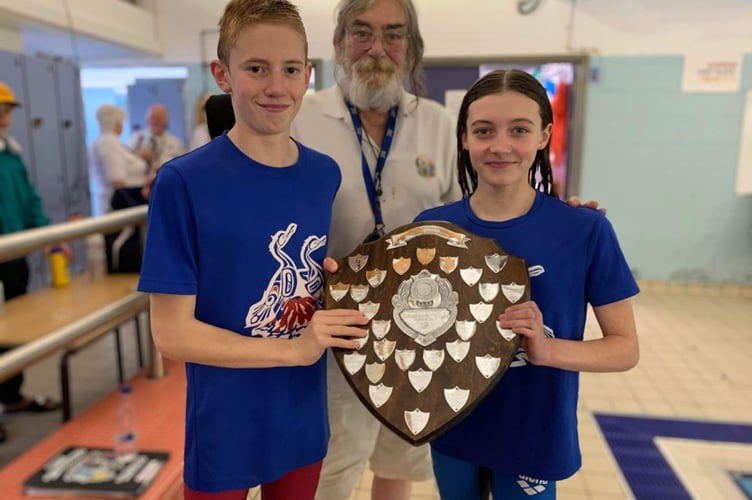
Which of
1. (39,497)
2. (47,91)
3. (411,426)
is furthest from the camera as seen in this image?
(47,91)

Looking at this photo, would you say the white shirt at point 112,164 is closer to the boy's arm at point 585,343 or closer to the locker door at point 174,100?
the locker door at point 174,100

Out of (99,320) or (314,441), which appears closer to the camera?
(314,441)

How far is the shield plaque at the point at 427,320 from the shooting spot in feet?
3.30

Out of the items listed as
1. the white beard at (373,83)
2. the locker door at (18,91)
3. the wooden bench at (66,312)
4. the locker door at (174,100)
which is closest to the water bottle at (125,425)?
the wooden bench at (66,312)

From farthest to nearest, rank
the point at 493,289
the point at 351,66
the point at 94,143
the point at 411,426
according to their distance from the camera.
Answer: the point at 94,143, the point at 351,66, the point at 493,289, the point at 411,426

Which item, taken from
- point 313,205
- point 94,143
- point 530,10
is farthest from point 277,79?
point 530,10

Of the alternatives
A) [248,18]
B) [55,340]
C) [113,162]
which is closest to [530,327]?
[248,18]

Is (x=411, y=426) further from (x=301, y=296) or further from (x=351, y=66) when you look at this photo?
(x=351, y=66)

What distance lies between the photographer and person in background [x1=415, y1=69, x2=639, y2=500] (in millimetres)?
1124

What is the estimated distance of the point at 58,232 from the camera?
1.80 meters

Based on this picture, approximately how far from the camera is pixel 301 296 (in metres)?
1.15

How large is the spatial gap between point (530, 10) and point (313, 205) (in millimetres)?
5184

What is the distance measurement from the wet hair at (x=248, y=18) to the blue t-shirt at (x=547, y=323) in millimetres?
551

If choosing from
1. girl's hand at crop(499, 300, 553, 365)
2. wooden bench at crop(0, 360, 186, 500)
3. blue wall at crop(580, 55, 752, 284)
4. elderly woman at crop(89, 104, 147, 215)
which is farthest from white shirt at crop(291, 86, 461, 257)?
blue wall at crop(580, 55, 752, 284)
